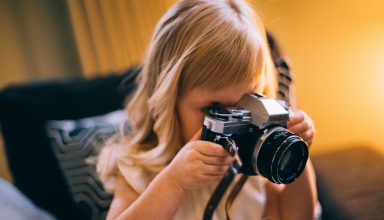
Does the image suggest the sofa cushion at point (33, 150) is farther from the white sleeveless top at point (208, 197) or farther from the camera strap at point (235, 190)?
the camera strap at point (235, 190)

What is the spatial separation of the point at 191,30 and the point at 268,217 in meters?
0.30

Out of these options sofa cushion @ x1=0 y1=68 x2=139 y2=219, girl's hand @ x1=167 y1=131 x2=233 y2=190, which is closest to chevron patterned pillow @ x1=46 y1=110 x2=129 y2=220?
sofa cushion @ x1=0 y1=68 x2=139 y2=219

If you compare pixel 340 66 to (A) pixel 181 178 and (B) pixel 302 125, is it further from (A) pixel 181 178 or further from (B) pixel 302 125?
(A) pixel 181 178

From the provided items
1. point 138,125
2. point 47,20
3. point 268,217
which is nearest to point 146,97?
point 138,125

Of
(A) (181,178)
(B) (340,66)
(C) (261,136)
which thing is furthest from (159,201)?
(B) (340,66)

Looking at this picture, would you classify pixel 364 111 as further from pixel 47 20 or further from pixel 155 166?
pixel 47 20

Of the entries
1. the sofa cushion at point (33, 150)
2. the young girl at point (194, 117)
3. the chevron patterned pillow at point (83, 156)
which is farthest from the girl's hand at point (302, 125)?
the sofa cushion at point (33, 150)

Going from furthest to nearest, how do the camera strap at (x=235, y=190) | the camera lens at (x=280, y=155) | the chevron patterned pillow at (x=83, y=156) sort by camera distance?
the chevron patterned pillow at (x=83, y=156)
the camera strap at (x=235, y=190)
the camera lens at (x=280, y=155)

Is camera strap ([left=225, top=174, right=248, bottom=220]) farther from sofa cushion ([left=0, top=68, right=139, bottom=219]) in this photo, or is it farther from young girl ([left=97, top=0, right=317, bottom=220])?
sofa cushion ([left=0, top=68, right=139, bottom=219])

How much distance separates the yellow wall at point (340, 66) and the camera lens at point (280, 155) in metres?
0.09

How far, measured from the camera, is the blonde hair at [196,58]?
0.48 metres

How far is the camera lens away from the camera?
397 mm

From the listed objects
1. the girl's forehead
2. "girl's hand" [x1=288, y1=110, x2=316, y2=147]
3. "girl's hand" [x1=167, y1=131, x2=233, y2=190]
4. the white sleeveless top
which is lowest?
the white sleeveless top

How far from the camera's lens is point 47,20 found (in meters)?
1.14
